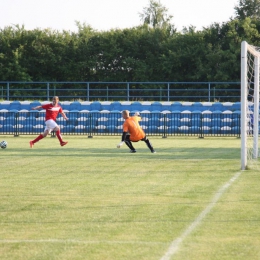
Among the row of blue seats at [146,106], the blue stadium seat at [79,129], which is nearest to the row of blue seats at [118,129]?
the blue stadium seat at [79,129]

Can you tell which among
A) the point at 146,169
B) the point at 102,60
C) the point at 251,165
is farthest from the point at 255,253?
the point at 102,60

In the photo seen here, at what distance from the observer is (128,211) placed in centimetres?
995

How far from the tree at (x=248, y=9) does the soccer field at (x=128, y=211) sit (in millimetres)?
57591

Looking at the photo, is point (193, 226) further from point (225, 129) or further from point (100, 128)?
point (100, 128)

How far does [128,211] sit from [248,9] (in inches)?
2629

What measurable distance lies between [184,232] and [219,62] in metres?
52.9

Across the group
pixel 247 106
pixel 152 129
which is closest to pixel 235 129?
pixel 152 129

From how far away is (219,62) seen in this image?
198 feet

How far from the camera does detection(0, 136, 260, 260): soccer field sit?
728 centimetres

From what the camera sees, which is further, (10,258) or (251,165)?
(251,165)

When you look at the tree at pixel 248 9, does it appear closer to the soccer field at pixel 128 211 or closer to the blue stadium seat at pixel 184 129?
the blue stadium seat at pixel 184 129

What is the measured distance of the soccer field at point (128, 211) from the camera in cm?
728

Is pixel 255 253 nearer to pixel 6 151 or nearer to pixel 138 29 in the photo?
pixel 6 151

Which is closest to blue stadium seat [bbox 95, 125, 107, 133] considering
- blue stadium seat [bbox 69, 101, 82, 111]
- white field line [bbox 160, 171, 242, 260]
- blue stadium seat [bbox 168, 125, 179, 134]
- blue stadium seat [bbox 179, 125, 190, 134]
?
blue stadium seat [bbox 69, 101, 82, 111]
